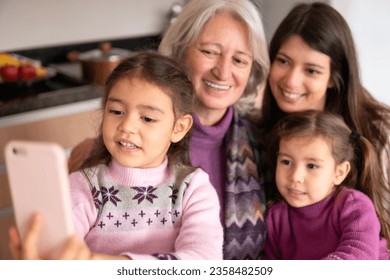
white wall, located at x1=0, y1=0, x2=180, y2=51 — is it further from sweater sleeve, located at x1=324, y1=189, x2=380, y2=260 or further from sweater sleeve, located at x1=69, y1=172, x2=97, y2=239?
sweater sleeve, located at x1=324, y1=189, x2=380, y2=260

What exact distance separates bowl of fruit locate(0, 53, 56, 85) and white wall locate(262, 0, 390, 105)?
0.92 metres

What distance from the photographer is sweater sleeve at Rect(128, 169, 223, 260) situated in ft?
2.39

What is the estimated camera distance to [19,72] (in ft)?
5.76

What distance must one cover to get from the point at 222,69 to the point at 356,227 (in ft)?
1.38

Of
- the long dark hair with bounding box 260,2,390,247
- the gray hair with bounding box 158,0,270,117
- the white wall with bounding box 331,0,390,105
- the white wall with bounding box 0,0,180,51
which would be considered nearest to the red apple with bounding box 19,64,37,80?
the white wall with bounding box 0,0,180,51

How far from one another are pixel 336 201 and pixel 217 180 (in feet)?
0.84

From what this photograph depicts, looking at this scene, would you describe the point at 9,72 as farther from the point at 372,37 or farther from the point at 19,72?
the point at 372,37

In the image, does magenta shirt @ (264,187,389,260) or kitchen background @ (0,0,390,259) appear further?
kitchen background @ (0,0,390,259)

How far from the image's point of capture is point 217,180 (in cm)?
102

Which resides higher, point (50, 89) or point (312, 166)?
point (50, 89)

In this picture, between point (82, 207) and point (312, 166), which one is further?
point (312, 166)

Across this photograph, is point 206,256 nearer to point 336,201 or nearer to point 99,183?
point 99,183

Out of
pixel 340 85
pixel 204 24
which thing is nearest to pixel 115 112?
pixel 204 24

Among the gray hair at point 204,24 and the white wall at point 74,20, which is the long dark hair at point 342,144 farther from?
the white wall at point 74,20
